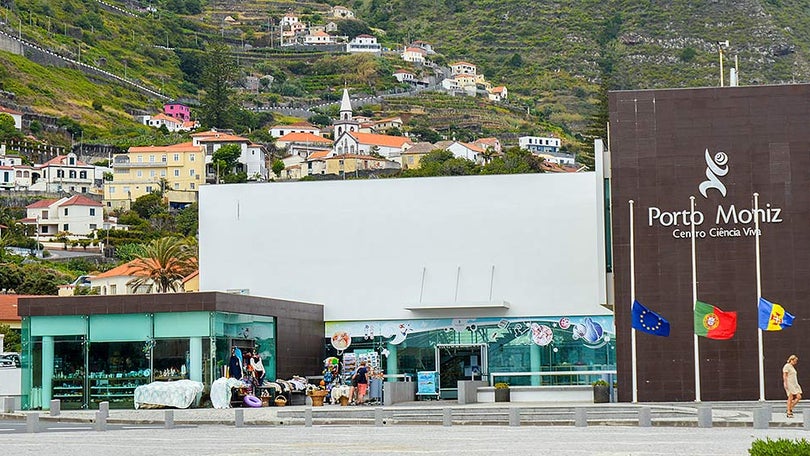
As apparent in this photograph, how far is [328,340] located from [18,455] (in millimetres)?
26290

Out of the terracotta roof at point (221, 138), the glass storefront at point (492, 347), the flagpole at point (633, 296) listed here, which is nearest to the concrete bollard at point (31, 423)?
the flagpole at point (633, 296)

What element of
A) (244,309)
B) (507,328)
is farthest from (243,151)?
(244,309)

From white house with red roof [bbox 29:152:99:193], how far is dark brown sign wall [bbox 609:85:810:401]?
461 ft

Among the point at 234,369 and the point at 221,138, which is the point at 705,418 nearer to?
the point at 234,369

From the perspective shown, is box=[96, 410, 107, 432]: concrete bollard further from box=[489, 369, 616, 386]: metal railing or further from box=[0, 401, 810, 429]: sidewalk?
box=[489, 369, 616, 386]: metal railing

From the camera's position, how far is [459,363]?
44188 millimetres

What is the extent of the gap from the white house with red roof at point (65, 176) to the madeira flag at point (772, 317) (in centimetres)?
14255

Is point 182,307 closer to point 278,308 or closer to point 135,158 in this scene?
point 278,308

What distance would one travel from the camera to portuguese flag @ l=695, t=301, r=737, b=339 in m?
35.6

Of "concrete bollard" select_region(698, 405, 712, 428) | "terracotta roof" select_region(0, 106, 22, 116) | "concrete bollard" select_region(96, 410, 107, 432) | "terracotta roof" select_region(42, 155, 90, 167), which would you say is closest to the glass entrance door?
"concrete bollard" select_region(96, 410, 107, 432)

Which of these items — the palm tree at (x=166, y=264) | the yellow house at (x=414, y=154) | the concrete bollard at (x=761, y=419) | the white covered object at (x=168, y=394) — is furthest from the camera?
the yellow house at (x=414, y=154)

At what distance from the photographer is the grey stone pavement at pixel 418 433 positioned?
65.1 feet

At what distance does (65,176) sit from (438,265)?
135981 mm

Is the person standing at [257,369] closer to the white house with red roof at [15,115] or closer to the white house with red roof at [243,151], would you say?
the white house with red roof at [243,151]
